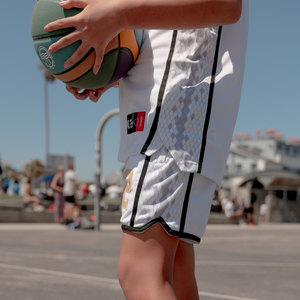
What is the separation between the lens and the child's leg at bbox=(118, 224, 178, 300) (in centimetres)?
127

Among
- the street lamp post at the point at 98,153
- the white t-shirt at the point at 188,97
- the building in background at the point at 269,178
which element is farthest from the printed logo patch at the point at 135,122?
the building in background at the point at 269,178

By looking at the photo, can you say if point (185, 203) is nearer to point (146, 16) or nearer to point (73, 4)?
point (146, 16)

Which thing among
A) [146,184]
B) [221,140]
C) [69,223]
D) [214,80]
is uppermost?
[214,80]

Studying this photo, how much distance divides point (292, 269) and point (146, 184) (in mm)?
4634

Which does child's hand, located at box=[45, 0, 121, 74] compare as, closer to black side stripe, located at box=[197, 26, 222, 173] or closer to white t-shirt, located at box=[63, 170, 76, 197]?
black side stripe, located at box=[197, 26, 222, 173]

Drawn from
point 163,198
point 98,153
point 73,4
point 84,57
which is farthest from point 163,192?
point 98,153

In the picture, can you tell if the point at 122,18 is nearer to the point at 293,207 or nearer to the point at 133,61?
the point at 133,61

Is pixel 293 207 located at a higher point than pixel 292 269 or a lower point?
lower

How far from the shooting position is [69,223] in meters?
12.7

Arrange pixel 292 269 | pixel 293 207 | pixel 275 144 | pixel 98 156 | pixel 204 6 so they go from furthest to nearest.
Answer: pixel 275 144 → pixel 293 207 → pixel 98 156 → pixel 292 269 → pixel 204 6

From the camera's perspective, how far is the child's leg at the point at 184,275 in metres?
1.62

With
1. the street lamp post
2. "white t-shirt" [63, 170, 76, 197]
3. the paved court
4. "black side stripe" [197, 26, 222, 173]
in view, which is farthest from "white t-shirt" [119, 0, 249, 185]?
"white t-shirt" [63, 170, 76, 197]

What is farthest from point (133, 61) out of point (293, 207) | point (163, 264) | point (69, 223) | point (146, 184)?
point (293, 207)

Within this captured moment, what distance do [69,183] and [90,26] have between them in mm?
11284
